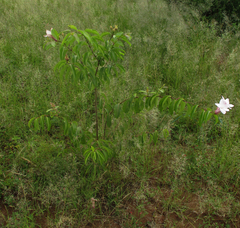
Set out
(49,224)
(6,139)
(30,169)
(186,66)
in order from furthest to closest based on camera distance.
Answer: (186,66) → (6,139) → (30,169) → (49,224)

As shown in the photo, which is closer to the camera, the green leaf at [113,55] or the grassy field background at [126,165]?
the green leaf at [113,55]

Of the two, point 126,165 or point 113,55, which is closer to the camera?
point 113,55

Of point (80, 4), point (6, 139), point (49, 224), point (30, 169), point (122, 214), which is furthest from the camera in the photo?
point (80, 4)

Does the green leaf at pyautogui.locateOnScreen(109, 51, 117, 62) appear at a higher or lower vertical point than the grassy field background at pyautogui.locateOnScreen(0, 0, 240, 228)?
higher

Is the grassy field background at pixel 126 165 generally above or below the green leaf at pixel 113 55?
below

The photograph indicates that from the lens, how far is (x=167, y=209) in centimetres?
185

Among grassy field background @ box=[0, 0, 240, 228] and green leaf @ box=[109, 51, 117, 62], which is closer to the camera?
green leaf @ box=[109, 51, 117, 62]

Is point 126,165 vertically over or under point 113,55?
under

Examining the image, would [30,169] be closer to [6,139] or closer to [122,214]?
[6,139]

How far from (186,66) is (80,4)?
14.2 feet

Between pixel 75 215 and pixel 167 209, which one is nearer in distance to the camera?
pixel 75 215

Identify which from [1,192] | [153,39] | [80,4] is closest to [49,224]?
[1,192]

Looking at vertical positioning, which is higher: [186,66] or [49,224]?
[186,66]

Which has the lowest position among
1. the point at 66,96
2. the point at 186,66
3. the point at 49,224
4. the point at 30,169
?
the point at 49,224
